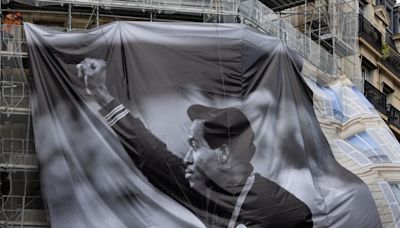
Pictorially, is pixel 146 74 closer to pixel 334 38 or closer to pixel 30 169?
pixel 30 169

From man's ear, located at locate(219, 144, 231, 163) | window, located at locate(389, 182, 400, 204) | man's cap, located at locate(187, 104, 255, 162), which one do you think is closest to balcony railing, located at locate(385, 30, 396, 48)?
window, located at locate(389, 182, 400, 204)

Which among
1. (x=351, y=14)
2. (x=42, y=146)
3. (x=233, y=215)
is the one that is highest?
(x=351, y=14)

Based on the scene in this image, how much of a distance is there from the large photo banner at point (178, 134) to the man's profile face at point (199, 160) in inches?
1.1

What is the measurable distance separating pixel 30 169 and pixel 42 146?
0.83 m

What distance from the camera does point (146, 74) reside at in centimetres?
2514

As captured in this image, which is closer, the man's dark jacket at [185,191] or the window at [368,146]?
the man's dark jacket at [185,191]

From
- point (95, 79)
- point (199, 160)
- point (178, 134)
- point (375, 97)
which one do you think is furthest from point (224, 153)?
point (375, 97)

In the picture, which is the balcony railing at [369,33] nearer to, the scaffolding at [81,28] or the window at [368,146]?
the scaffolding at [81,28]

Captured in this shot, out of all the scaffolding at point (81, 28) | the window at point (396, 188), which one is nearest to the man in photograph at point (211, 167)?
the scaffolding at point (81, 28)

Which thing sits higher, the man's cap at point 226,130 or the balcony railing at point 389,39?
the balcony railing at point 389,39

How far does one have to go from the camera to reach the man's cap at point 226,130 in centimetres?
2500

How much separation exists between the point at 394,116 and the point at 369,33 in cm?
390

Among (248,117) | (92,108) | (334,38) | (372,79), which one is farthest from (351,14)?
(92,108)

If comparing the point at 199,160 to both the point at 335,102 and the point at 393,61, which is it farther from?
the point at 393,61
